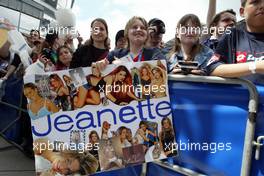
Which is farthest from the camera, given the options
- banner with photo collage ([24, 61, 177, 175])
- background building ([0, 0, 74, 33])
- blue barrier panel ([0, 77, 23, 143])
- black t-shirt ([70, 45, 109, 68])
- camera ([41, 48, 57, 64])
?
background building ([0, 0, 74, 33])

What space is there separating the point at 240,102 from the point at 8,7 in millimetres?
13847

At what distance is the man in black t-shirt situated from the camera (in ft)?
5.69

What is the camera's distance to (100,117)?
2045 mm

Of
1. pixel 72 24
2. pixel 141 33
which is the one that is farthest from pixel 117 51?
pixel 72 24

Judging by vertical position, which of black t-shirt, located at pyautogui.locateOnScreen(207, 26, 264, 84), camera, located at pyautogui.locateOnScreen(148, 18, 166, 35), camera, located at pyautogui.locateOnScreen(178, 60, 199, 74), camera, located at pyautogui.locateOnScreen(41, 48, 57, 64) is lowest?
camera, located at pyautogui.locateOnScreen(178, 60, 199, 74)

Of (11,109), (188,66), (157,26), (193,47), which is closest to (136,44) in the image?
(193,47)

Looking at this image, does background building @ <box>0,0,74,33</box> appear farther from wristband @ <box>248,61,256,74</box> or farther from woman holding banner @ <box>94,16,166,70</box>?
wristband @ <box>248,61,256,74</box>

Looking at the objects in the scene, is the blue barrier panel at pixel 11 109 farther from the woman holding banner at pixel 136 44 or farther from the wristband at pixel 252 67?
the wristband at pixel 252 67

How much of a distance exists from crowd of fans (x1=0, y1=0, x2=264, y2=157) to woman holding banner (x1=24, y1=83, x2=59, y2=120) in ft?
1.24

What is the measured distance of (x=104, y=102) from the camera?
206 centimetres

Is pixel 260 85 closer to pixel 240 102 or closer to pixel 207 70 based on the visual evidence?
pixel 240 102

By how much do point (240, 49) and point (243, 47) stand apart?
0.06 ft

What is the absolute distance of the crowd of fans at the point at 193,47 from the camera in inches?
70.6

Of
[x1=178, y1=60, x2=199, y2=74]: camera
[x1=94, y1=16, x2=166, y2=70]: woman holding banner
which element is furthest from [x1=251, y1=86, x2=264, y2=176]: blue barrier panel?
[x1=94, y1=16, x2=166, y2=70]: woman holding banner
